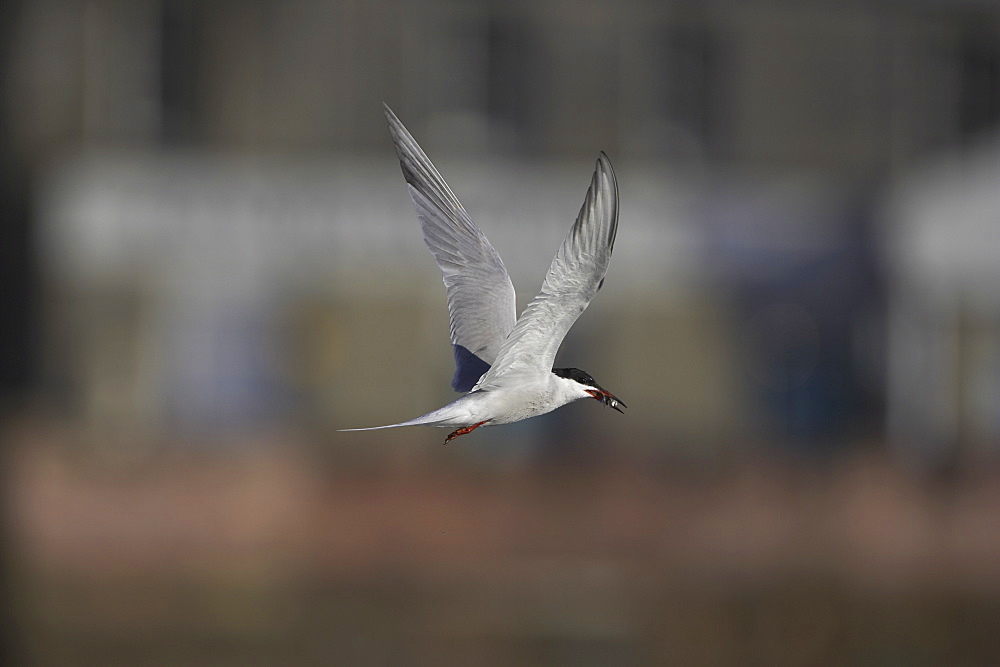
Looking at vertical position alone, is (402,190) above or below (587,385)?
above

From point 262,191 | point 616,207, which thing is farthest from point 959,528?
point 616,207

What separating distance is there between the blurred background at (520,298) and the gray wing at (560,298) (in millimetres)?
12194

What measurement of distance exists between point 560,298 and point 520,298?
11.7 metres

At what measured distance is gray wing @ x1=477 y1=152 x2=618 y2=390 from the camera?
1975mm

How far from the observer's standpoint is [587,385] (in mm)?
2029

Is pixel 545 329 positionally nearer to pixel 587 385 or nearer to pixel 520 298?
pixel 587 385

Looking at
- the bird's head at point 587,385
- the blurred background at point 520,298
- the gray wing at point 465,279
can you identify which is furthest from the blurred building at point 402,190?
the bird's head at point 587,385

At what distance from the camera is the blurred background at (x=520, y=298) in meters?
14.3

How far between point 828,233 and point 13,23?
42.5 feet

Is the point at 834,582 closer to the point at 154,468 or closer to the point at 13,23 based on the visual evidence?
the point at 154,468

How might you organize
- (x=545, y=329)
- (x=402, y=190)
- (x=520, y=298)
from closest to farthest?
(x=545, y=329)
(x=520, y=298)
(x=402, y=190)

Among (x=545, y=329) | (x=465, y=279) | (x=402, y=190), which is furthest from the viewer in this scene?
(x=402, y=190)

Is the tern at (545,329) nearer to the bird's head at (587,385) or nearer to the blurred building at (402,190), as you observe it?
the bird's head at (587,385)

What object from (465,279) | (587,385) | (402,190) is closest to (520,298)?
(402,190)
